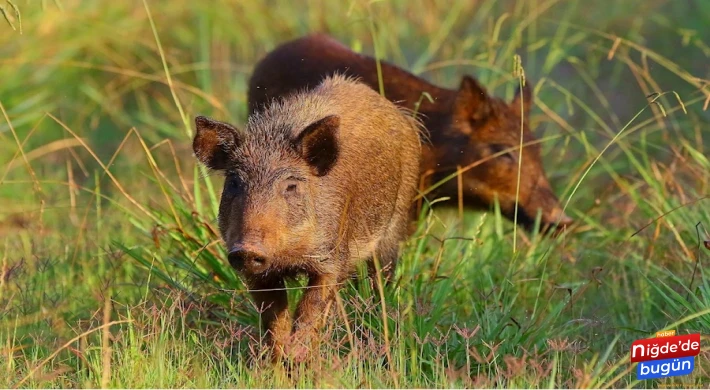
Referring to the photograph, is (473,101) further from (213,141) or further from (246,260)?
(246,260)

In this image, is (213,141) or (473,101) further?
(473,101)

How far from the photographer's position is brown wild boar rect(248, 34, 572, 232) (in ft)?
25.0

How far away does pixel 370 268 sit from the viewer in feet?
20.5

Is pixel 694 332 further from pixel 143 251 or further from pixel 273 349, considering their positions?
pixel 143 251

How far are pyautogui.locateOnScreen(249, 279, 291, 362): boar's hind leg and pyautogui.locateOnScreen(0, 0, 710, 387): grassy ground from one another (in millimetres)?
119

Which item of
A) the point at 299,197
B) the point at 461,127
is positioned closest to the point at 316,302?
the point at 299,197

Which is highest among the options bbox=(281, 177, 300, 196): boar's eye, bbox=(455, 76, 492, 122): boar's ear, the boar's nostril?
bbox=(455, 76, 492, 122): boar's ear

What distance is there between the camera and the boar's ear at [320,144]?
535 cm

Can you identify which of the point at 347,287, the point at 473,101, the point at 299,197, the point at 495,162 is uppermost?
the point at 473,101

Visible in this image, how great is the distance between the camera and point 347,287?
595 cm

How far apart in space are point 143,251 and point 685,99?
19.6 feet

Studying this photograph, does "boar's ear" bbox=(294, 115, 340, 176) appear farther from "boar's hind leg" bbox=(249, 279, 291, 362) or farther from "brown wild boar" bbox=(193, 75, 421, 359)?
"boar's hind leg" bbox=(249, 279, 291, 362)

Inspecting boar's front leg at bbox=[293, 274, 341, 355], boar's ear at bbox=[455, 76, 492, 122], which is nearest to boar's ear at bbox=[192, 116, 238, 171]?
boar's front leg at bbox=[293, 274, 341, 355]

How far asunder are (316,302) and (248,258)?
652mm
